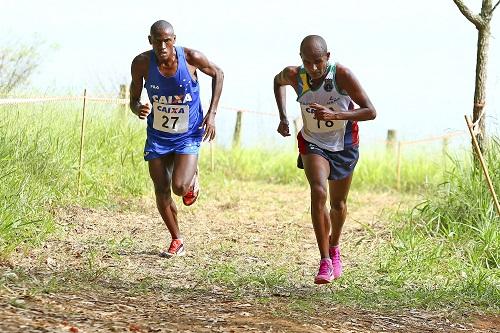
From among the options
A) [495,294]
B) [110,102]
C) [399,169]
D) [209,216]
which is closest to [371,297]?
[495,294]

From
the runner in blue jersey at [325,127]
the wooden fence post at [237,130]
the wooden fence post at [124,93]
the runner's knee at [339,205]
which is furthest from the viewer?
the wooden fence post at [237,130]

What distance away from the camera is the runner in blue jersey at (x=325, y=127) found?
6812mm

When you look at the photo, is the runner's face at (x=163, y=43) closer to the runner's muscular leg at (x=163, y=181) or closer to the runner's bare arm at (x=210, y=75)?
the runner's bare arm at (x=210, y=75)

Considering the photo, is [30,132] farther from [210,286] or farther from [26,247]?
[210,286]

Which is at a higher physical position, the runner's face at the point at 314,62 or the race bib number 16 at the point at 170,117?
the runner's face at the point at 314,62

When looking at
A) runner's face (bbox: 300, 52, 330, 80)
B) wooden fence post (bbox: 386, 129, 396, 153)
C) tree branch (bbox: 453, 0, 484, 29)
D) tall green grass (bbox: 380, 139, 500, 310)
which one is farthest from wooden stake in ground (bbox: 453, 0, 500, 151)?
wooden fence post (bbox: 386, 129, 396, 153)

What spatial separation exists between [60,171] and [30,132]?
48cm

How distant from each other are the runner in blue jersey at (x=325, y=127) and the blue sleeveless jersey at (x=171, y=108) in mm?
857

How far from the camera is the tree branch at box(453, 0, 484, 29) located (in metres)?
9.94

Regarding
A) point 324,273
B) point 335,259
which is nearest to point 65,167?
point 335,259

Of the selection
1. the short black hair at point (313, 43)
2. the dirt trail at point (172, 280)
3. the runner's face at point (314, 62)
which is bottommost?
the dirt trail at point (172, 280)

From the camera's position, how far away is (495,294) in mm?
7301

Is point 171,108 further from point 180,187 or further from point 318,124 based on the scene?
point 318,124

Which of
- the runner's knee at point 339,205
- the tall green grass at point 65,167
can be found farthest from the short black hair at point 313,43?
the tall green grass at point 65,167
